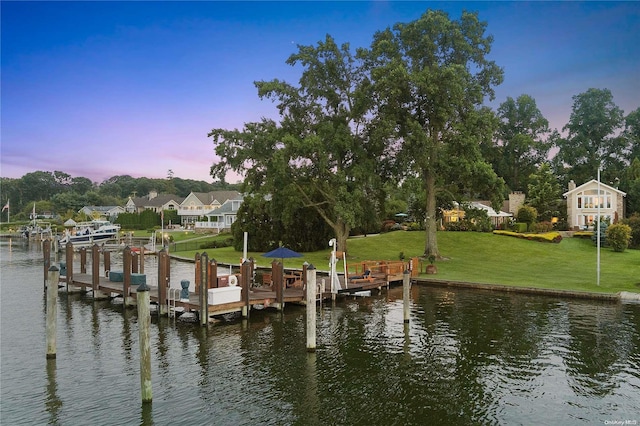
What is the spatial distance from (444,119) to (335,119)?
10672 mm

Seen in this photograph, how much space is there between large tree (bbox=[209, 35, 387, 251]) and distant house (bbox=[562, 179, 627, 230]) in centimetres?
2862

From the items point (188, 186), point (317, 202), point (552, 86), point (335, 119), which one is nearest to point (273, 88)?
point (335, 119)

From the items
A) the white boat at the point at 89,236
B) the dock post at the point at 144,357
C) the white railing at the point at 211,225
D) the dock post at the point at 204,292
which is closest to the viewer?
the dock post at the point at 144,357

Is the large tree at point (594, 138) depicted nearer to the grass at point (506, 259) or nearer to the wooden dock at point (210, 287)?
the grass at point (506, 259)

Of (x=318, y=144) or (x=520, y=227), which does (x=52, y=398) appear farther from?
(x=520, y=227)

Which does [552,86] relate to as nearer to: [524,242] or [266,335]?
[524,242]

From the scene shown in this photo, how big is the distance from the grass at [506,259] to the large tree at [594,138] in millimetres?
32075

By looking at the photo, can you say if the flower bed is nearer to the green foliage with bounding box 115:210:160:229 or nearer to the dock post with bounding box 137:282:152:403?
the dock post with bounding box 137:282:152:403

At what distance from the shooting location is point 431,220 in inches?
1644

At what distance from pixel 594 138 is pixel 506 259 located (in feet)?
156

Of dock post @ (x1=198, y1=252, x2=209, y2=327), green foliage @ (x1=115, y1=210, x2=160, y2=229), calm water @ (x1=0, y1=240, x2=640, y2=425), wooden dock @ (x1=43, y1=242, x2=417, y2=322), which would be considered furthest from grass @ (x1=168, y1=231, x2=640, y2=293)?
green foliage @ (x1=115, y1=210, x2=160, y2=229)

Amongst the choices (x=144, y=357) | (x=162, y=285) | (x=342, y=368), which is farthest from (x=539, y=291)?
(x=144, y=357)

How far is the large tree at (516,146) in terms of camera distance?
269 ft

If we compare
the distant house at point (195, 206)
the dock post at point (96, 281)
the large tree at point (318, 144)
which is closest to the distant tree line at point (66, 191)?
the distant house at point (195, 206)
